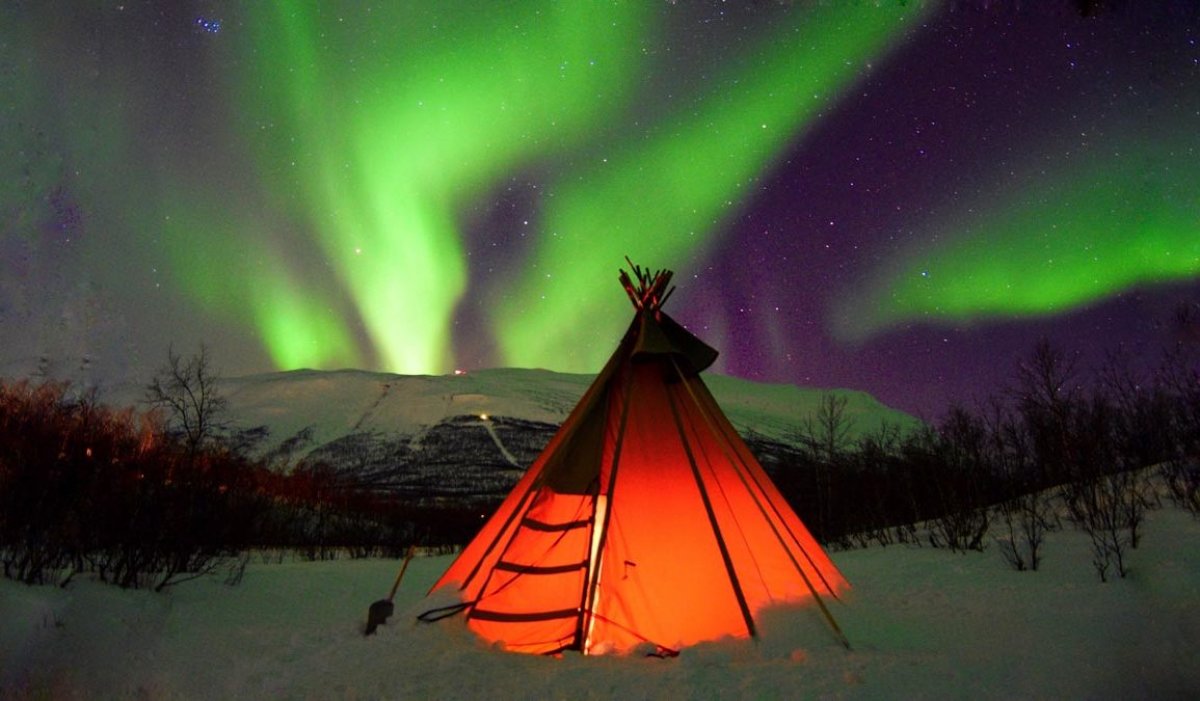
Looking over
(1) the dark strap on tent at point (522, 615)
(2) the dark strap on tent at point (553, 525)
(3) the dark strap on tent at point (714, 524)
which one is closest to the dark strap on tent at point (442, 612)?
(1) the dark strap on tent at point (522, 615)

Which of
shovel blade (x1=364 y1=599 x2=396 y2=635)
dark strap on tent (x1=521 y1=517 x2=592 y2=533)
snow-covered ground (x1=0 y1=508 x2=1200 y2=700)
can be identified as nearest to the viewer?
snow-covered ground (x1=0 y1=508 x2=1200 y2=700)

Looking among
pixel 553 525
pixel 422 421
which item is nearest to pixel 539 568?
pixel 553 525

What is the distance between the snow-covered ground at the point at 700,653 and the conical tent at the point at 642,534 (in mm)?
353

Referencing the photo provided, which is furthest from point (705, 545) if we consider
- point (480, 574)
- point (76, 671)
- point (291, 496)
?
point (291, 496)

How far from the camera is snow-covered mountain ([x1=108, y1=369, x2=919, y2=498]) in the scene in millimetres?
76000

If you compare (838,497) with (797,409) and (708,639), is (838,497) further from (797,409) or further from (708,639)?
(797,409)

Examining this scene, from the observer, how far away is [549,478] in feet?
21.2

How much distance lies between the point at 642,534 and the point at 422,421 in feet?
325

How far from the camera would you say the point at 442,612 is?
6.10 meters

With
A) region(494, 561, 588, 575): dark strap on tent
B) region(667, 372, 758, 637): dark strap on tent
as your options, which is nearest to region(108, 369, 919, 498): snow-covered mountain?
region(494, 561, 588, 575): dark strap on tent

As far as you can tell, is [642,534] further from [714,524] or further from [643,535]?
[714,524]

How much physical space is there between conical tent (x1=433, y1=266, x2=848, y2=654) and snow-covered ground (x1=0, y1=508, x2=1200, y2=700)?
1.16 feet

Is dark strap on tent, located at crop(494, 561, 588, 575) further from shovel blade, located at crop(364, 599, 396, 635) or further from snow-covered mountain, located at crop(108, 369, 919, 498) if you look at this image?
snow-covered mountain, located at crop(108, 369, 919, 498)

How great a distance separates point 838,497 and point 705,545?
71.3 feet
